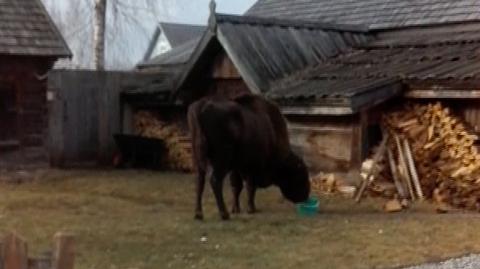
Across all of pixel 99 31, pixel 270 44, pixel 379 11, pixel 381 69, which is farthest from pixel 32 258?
pixel 99 31

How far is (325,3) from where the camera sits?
2405cm

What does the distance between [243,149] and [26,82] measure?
8557mm

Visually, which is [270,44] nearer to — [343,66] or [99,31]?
[343,66]

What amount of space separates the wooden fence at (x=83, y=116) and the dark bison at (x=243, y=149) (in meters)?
8.73

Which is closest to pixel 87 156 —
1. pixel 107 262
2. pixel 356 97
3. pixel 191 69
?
pixel 191 69

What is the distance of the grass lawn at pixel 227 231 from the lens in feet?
31.8

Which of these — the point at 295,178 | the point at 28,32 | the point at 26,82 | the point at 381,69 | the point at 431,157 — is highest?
the point at 28,32

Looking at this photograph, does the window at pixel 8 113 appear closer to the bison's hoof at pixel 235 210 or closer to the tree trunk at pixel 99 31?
the tree trunk at pixel 99 31

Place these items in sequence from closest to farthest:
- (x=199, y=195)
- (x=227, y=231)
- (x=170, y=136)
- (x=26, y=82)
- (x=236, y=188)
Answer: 1. (x=227, y=231)
2. (x=199, y=195)
3. (x=236, y=188)
4. (x=26, y=82)
5. (x=170, y=136)

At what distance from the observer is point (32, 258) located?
426 centimetres

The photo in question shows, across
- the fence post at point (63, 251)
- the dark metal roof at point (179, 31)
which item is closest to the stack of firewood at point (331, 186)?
the fence post at point (63, 251)

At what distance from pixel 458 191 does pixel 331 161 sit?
2.99 metres

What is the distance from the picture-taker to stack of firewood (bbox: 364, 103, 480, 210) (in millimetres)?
14664

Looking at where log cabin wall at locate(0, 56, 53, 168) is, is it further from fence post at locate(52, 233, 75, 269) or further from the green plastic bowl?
fence post at locate(52, 233, 75, 269)
